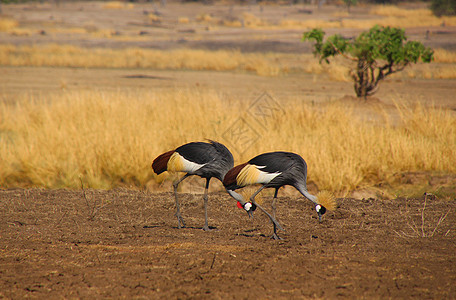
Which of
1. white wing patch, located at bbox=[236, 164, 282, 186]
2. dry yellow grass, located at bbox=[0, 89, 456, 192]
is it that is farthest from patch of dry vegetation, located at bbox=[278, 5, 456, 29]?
white wing patch, located at bbox=[236, 164, 282, 186]

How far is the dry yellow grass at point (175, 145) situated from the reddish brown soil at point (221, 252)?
1848 millimetres

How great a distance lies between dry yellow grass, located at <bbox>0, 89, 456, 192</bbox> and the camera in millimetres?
7332

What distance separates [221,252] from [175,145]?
14.2ft

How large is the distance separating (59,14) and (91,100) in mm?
47202

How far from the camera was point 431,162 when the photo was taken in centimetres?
764

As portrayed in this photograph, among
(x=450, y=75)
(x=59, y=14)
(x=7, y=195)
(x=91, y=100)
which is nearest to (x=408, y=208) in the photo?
(x=7, y=195)

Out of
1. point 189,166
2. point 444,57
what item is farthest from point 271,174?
point 444,57

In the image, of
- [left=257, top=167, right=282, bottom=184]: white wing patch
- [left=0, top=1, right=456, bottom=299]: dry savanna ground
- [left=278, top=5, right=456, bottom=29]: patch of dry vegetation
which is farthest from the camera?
[left=278, top=5, right=456, bottom=29]: patch of dry vegetation

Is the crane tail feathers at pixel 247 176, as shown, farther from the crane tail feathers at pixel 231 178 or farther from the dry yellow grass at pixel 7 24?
the dry yellow grass at pixel 7 24

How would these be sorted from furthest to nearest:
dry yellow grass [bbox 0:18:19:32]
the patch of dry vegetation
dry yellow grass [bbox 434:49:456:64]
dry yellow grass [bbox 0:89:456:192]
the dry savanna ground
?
dry yellow grass [bbox 0:18:19:32], the patch of dry vegetation, dry yellow grass [bbox 434:49:456:64], dry yellow grass [bbox 0:89:456:192], the dry savanna ground

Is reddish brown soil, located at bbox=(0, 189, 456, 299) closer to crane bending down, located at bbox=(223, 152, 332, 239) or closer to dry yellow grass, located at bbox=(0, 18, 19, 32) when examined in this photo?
crane bending down, located at bbox=(223, 152, 332, 239)

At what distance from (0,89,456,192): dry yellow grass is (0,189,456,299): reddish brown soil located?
1848 millimetres

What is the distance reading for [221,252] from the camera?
387cm

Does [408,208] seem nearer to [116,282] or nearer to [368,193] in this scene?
[368,193]
